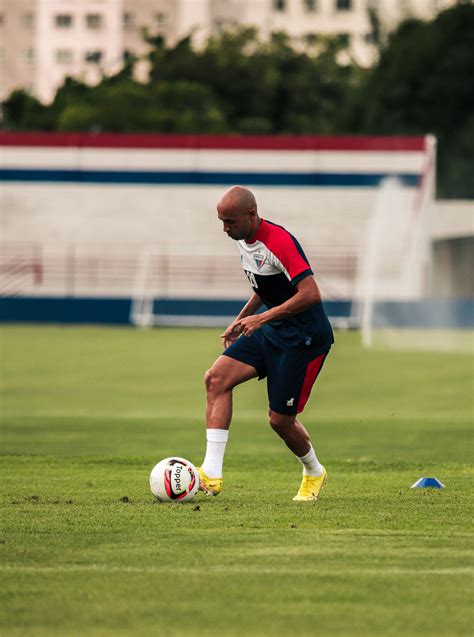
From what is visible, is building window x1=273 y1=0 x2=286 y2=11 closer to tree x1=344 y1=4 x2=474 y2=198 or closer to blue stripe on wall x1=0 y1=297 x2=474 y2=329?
tree x1=344 y1=4 x2=474 y2=198

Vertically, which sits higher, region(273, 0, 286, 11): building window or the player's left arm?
the player's left arm

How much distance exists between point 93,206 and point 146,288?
5.04 metres

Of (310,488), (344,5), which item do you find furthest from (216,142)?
(344,5)

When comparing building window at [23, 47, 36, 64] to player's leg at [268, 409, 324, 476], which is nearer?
player's leg at [268, 409, 324, 476]

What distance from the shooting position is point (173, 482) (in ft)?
33.1

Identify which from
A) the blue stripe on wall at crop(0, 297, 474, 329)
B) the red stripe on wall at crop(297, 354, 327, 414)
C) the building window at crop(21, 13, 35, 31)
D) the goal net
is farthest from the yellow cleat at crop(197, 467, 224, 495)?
the building window at crop(21, 13, 35, 31)

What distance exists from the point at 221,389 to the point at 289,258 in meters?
1.06

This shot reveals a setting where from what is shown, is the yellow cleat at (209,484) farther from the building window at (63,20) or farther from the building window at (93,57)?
the building window at (63,20)

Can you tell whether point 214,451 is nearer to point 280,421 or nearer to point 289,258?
point 280,421

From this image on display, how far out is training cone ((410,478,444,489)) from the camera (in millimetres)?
11172

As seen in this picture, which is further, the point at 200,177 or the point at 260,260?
the point at 200,177

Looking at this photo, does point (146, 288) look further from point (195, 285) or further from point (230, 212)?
point (230, 212)

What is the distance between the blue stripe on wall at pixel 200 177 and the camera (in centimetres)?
5156

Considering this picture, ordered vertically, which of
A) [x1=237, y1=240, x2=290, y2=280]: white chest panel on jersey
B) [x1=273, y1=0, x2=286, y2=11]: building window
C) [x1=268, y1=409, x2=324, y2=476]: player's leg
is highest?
[x1=237, y1=240, x2=290, y2=280]: white chest panel on jersey
